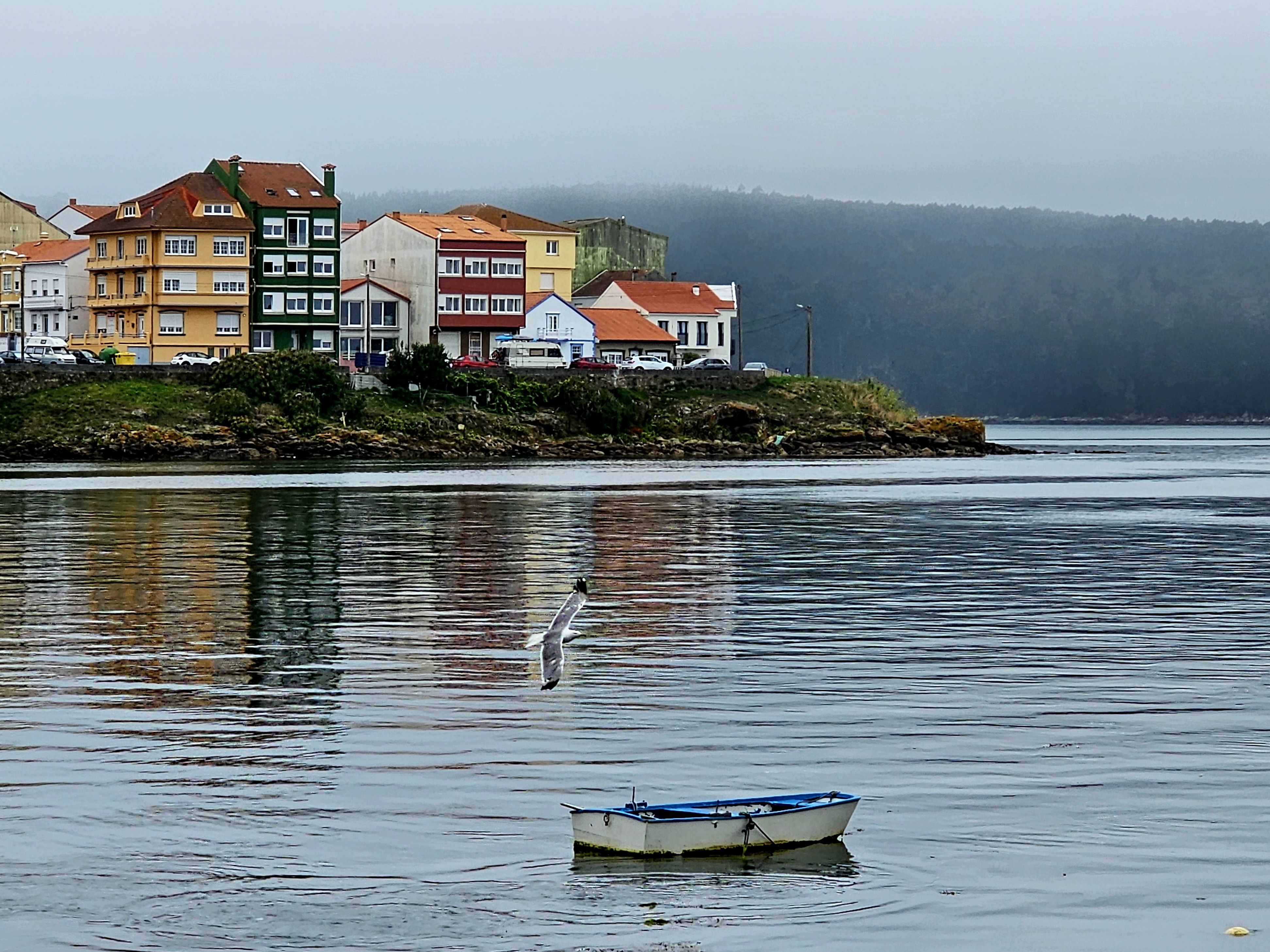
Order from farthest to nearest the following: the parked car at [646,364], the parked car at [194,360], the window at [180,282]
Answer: the parked car at [646,364]
the window at [180,282]
the parked car at [194,360]

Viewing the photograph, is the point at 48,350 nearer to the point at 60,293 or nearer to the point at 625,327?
the point at 60,293

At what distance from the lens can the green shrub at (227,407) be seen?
11475 centimetres

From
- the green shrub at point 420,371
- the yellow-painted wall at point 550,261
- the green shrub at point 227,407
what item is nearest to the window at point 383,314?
the yellow-painted wall at point 550,261

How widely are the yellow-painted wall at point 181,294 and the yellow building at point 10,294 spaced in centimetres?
1613

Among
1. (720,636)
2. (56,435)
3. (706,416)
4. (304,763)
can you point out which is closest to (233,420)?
(56,435)

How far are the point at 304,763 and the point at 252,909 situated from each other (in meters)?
5.21

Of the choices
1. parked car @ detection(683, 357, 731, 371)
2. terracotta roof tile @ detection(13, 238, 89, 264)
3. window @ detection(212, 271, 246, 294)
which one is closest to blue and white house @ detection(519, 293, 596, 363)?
parked car @ detection(683, 357, 731, 371)

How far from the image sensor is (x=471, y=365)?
136500mm

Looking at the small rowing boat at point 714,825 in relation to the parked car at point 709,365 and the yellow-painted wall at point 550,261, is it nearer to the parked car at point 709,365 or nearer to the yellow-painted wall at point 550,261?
the parked car at point 709,365

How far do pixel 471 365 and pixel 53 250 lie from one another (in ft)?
125

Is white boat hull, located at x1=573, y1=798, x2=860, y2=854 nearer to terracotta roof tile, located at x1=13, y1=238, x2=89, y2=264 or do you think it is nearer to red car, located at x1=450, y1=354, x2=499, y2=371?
red car, located at x1=450, y1=354, x2=499, y2=371

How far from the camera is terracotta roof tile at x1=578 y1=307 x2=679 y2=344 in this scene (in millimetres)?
163625

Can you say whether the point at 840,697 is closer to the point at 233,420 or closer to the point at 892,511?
the point at 892,511

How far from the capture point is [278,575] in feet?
133
